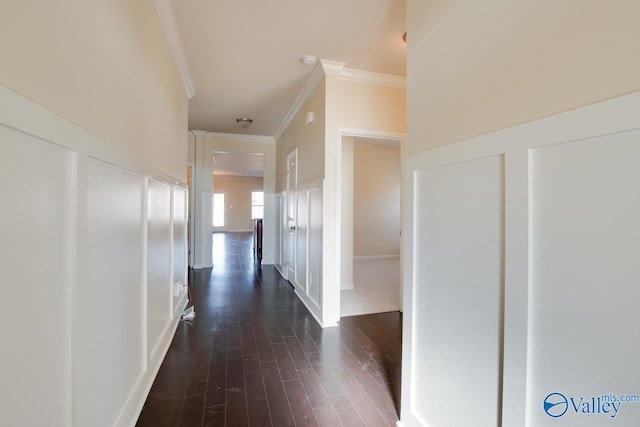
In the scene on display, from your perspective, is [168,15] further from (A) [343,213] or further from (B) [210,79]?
(A) [343,213]

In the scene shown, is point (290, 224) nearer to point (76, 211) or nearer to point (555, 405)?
point (76, 211)

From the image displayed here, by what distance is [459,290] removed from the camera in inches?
44.8

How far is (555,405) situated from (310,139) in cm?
303

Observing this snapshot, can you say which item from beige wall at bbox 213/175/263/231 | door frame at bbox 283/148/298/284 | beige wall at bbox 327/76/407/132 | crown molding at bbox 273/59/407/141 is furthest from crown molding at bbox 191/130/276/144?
beige wall at bbox 213/175/263/231

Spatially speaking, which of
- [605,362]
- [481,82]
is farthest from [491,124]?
[605,362]

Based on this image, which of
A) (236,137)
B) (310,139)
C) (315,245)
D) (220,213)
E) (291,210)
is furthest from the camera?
(220,213)

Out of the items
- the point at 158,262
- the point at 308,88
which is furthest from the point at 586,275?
the point at 308,88

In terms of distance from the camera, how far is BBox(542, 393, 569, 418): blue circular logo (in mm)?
781

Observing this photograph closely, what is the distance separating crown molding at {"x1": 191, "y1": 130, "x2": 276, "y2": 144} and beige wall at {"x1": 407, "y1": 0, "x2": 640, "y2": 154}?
15.0 feet

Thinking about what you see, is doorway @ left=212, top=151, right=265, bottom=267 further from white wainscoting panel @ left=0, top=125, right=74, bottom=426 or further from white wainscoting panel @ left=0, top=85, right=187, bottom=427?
white wainscoting panel @ left=0, top=125, right=74, bottom=426

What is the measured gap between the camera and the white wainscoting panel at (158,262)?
6.10 ft

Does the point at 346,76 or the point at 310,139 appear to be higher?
the point at 346,76

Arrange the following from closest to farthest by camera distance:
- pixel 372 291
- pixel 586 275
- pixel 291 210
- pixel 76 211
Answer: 1. pixel 586 275
2. pixel 76 211
3. pixel 372 291
4. pixel 291 210

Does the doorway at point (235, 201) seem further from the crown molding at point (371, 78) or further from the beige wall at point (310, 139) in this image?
the crown molding at point (371, 78)
